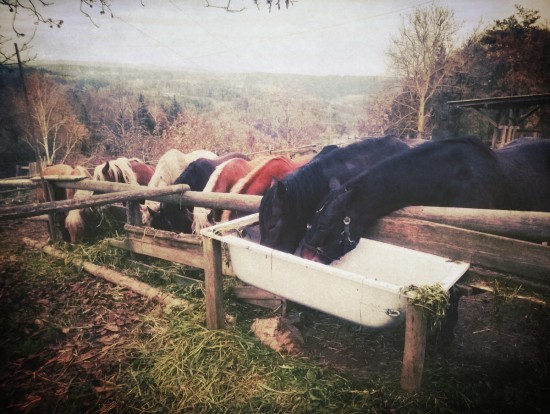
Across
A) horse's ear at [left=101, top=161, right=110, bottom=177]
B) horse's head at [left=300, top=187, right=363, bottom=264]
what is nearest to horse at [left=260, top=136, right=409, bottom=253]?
horse's head at [left=300, top=187, right=363, bottom=264]

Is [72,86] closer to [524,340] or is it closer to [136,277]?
[136,277]

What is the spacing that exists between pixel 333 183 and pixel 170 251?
2376 millimetres

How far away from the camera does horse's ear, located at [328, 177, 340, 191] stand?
349 cm

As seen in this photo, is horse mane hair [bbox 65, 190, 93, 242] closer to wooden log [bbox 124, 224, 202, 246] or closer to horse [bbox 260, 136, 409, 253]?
wooden log [bbox 124, 224, 202, 246]

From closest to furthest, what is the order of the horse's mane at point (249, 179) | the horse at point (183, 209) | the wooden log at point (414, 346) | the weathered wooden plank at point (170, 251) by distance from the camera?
the wooden log at point (414, 346), the weathered wooden plank at point (170, 251), the horse's mane at point (249, 179), the horse at point (183, 209)

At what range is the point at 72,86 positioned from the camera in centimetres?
2839

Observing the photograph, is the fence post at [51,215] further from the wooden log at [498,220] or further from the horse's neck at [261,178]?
the wooden log at [498,220]

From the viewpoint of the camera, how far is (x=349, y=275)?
1986 mm

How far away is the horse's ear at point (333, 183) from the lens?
3.49m

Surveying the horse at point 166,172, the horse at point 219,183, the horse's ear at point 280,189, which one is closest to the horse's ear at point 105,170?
the horse at point 166,172

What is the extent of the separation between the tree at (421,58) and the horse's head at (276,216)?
26.6 metres

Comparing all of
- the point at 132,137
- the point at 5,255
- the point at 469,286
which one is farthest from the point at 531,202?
the point at 132,137

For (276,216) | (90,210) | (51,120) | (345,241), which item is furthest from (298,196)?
(51,120)

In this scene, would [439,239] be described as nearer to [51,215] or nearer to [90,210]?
[90,210]
